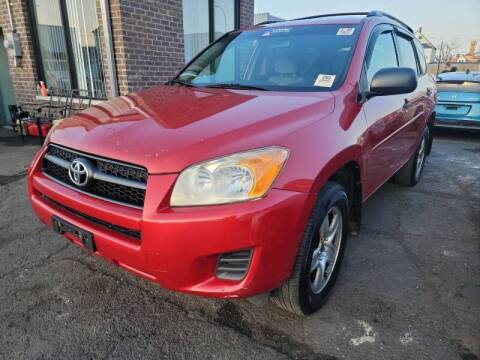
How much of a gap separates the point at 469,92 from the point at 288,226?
715 cm

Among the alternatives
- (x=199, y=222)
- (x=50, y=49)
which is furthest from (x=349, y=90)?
(x=50, y=49)

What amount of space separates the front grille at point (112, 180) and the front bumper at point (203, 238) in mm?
58

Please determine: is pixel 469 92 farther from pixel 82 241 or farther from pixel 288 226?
pixel 82 241

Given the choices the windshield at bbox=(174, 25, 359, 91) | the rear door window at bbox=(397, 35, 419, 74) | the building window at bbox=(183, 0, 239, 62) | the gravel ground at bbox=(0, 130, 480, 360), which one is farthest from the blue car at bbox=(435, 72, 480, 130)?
the windshield at bbox=(174, 25, 359, 91)

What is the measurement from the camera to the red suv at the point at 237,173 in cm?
168

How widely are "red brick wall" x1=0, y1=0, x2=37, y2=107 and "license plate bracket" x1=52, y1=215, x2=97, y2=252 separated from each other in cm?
658

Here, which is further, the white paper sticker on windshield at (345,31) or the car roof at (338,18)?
the car roof at (338,18)

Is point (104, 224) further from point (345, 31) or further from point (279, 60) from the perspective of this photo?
point (345, 31)

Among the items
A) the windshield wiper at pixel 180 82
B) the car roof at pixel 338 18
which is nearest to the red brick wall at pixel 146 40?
the windshield wiper at pixel 180 82

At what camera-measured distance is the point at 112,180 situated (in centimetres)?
185

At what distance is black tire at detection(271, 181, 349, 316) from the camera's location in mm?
1883

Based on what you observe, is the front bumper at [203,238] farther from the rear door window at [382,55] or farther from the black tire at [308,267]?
the rear door window at [382,55]

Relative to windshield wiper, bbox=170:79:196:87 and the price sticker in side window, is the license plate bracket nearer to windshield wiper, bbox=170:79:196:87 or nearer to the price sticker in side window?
windshield wiper, bbox=170:79:196:87

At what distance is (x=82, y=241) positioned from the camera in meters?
2.00
